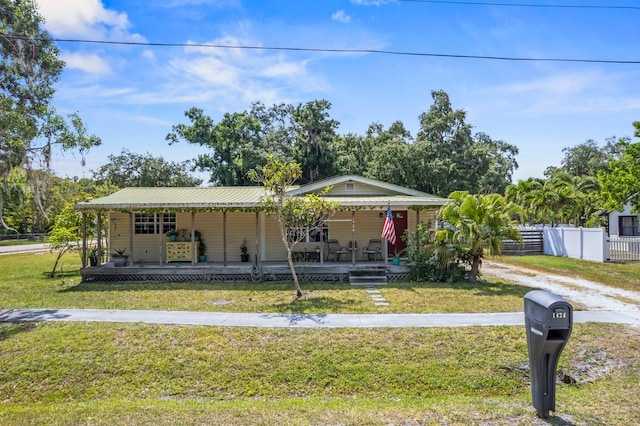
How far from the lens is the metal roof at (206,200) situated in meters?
14.6

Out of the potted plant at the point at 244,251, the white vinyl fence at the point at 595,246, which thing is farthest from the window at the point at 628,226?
the potted plant at the point at 244,251

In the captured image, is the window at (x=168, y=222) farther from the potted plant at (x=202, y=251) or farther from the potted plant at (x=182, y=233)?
the potted plant at (x=202, y=251)

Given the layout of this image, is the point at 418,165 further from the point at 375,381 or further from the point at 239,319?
the point at 375,381

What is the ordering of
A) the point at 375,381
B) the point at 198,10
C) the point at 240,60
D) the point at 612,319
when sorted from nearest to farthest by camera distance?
1. the point at 375,381
2. the point at 612,319
3. the point at 198,10
4. the point at 240,60

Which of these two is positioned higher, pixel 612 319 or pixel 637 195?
pixel 637 195

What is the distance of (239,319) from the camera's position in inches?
370

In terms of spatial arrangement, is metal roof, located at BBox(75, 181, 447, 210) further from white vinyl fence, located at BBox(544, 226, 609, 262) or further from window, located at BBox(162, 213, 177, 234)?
white vinyl fence, located at BBox(544, 226, 609, 262)

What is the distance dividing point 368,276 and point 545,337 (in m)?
9.68

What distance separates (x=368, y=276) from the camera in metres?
14.4

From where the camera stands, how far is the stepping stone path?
10991 millimetres

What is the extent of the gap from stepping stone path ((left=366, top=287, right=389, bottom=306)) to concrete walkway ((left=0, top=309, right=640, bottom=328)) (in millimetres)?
1358

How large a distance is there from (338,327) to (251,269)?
6.81 meters

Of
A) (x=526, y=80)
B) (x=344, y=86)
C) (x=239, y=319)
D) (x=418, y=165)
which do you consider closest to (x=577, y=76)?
(x=526, y=80)

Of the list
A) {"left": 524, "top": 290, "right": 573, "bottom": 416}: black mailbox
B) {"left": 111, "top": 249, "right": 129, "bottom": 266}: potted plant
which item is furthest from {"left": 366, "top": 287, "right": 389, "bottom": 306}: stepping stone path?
{"left": 111, "top": 249, "right": 129, "bottom": 266}: potted plant
